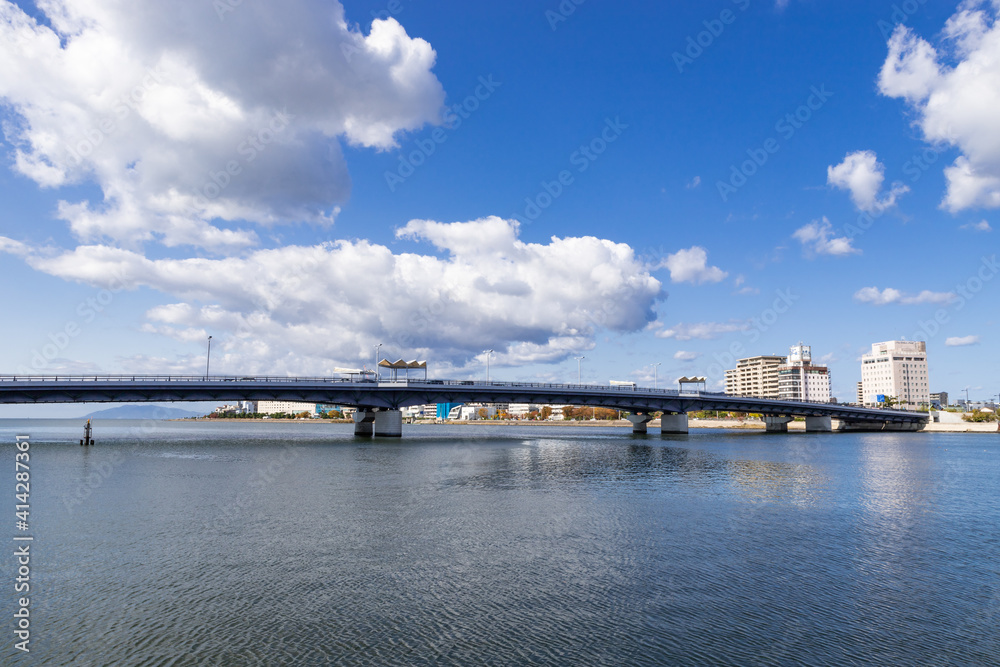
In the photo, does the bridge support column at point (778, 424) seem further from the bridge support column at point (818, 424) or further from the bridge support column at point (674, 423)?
the bridge support column at point (674, 423)

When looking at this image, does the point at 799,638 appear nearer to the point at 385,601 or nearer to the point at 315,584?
the point at 385,601

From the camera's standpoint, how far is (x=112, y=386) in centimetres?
9031

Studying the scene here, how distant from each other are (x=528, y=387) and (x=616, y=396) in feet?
66.5

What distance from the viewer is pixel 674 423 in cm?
14988

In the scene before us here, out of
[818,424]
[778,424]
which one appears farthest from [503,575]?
[778,424]

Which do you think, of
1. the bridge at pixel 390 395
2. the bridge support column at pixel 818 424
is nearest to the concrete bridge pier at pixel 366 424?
the bridge at pixel 390 395

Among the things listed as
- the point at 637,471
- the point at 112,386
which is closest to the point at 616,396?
the point at 637,471

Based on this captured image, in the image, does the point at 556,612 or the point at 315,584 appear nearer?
the point at 556,612

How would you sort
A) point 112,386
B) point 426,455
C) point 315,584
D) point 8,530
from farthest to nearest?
point 112,386 < point 426,455 < point 8,530 < point 315,584

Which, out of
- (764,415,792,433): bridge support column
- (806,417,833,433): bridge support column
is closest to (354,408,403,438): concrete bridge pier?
(764,415,792,433): bridge support column

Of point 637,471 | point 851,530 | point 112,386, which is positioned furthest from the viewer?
point 112,386

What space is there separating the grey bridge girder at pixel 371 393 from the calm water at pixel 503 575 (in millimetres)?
54096

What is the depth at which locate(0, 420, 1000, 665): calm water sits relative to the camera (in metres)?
15.2

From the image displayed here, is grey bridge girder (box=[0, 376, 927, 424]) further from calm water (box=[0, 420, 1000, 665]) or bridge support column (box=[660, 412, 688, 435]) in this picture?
calm water (box=[0, 420, 1000, 665])
